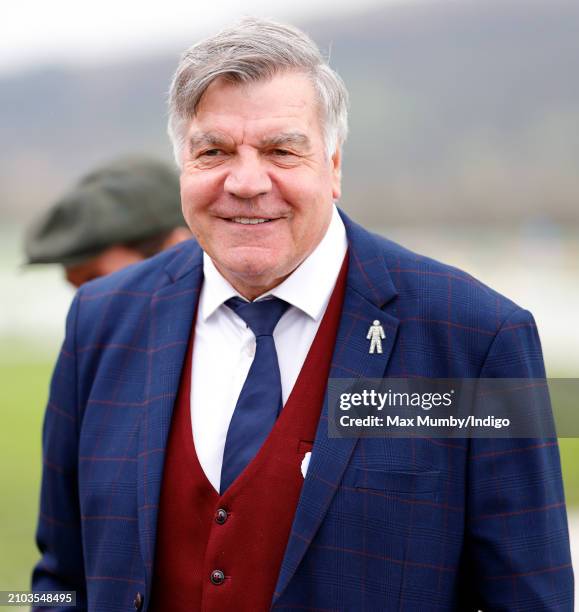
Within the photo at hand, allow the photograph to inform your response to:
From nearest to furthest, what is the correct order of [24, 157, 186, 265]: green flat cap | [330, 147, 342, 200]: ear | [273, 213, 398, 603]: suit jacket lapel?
[273, 213, 398, 603]: suit jacket lapel, [330, 147, 342, 200]: ear, [24, 157, 186, 265]: green flat cap

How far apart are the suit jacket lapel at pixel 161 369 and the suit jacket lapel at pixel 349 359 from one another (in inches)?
11.3

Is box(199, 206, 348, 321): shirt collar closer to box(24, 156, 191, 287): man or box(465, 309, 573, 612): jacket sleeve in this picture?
box(465, 309, 573, 612): jacket sleeve

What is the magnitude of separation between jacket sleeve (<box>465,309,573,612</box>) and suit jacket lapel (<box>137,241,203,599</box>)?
1.94 feet

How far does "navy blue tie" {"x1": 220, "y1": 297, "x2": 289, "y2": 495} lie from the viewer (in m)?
1.78

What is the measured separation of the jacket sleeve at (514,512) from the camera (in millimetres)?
1735

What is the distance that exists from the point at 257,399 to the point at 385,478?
0.94ft

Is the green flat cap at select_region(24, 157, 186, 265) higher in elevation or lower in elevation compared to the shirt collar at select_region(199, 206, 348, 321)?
higher

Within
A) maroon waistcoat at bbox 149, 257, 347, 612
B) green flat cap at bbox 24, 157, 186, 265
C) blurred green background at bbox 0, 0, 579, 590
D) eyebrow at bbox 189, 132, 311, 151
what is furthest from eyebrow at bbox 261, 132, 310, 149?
blurred green background at bbox 0, 0, 579, 590

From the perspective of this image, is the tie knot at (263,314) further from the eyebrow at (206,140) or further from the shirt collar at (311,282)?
the eyebrow at (206,140)

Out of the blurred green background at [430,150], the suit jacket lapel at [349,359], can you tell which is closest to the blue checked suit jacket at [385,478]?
the suit jacket lapel at [349,359]

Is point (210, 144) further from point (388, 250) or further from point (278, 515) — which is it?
point (278, 515)

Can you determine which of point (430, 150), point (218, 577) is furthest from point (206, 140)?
point (430, 150)

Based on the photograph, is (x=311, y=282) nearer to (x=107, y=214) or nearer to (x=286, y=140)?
(x=286, y=140)

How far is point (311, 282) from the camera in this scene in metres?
1.88
